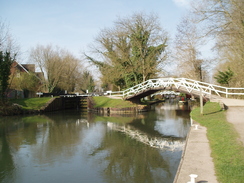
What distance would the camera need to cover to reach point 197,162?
6797 mm

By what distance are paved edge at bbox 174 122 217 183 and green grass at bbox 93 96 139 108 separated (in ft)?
70.9

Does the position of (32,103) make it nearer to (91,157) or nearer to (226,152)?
(91,157)

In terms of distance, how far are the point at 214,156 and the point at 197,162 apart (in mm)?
725

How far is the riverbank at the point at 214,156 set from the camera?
18.8 feet

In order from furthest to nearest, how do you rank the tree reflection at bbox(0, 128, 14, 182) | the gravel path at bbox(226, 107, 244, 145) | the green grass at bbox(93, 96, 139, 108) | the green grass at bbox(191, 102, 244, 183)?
the green grass at bbox(93, 96, 139, 108)
the gravel path at bbox(226, 107, 244, 145)
the tree reflection at bbox(0, 128, 14, 182)
the green grass at bbox(191, 102, 244, 183)

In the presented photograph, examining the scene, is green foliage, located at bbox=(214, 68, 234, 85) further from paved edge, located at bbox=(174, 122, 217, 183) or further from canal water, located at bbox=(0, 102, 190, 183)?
paved edge, located at bbox=(174, 122, 217, 183)

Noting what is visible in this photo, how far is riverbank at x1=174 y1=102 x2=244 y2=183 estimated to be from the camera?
573 cm

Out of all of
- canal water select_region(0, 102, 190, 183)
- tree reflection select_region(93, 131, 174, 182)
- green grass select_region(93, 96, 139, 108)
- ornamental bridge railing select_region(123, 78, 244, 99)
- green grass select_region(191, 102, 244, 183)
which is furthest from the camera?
green grass select_region(93, 96, 139, 108)

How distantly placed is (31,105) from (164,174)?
27.8 meters

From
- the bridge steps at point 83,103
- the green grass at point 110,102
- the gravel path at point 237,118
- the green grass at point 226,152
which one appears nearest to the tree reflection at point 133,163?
the green grass at point 226,152

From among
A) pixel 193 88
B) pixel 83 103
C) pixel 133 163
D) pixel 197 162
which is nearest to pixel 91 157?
pixel 133 163

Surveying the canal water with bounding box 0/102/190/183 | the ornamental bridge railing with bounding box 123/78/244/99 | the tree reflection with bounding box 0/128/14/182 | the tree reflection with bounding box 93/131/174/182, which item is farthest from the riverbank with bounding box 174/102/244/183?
the ornamental bridge railing with bounding box 123/78/244/99

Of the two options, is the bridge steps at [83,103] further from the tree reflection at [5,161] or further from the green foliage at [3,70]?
the tree reflection at [5,161]

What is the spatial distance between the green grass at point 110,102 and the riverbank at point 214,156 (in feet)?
66.0
